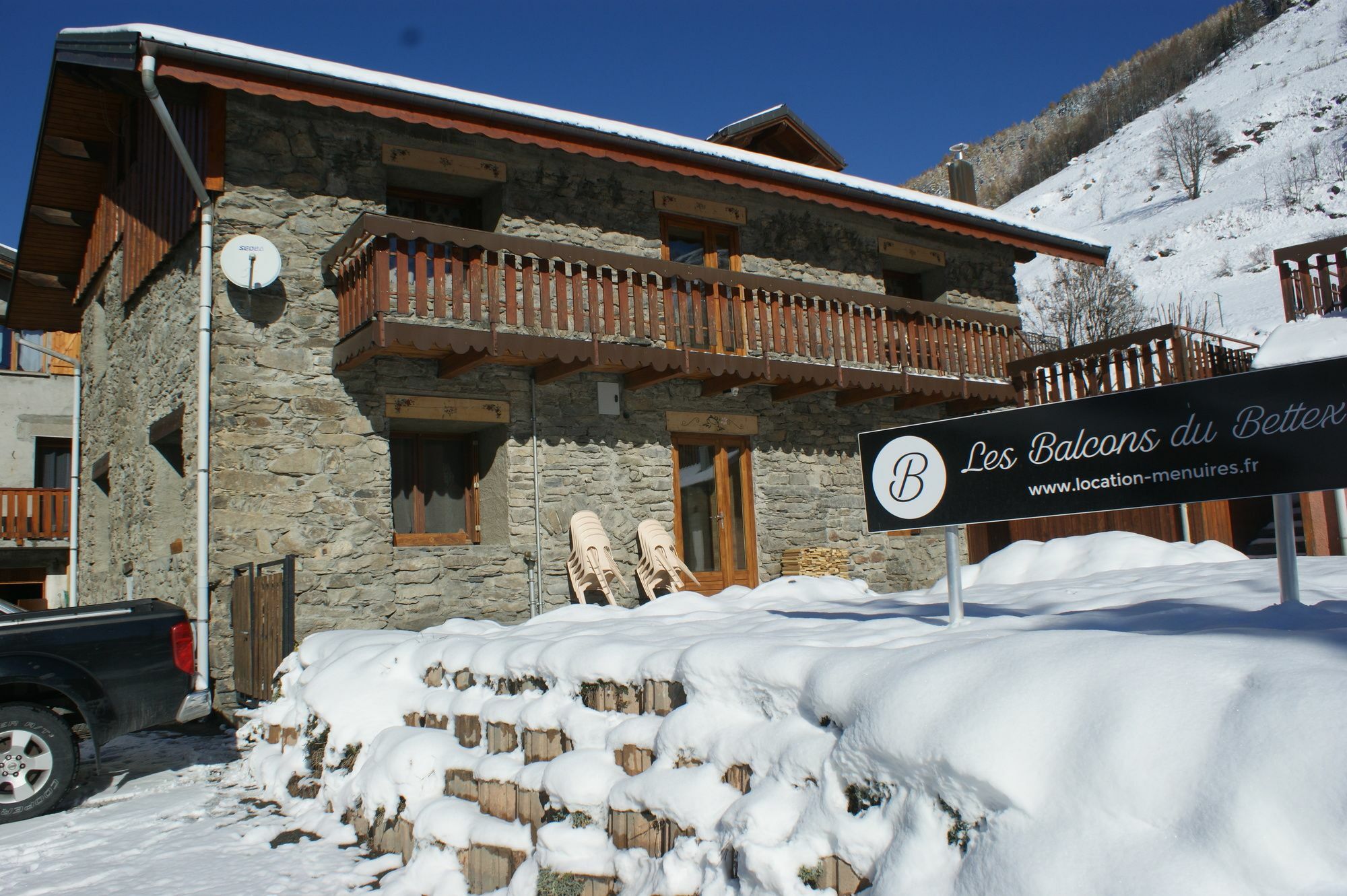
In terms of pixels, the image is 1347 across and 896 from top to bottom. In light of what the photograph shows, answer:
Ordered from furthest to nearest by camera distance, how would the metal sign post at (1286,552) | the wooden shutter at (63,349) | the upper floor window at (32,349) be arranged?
1. the upper floor window at (32,349)
2. the wooden shutter at (63,349)
3. the metal sign post at (1286,552)

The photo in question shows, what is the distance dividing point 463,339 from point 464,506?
7.70ft

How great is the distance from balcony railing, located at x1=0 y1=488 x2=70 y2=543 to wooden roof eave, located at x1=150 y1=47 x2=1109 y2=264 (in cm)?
1260

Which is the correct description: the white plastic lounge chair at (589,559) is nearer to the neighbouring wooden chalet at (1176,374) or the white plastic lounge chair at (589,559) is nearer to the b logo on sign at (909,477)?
the neighbouring wooden chalet at (1176,374)

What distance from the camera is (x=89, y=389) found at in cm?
1530

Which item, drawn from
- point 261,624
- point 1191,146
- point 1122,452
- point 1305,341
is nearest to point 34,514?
point 261,624

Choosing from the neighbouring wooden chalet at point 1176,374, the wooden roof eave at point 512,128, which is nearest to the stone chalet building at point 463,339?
the wooden roof eave at point 512,128

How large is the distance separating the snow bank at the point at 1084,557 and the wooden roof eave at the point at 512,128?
5.66 m

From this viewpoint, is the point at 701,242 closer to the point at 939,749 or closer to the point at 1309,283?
the point at 1309,283

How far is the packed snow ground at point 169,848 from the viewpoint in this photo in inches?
176

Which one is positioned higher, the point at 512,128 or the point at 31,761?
the point at 512,128

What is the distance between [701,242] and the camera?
12.8 metres

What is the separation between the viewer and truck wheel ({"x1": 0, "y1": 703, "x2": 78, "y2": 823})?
571 centimetres

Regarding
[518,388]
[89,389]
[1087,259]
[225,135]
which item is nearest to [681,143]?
[518,388]

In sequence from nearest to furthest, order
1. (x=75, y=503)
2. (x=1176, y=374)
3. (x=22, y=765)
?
(x=22, y=765)
(x=1176, y=374)
(x=75, y=503)
